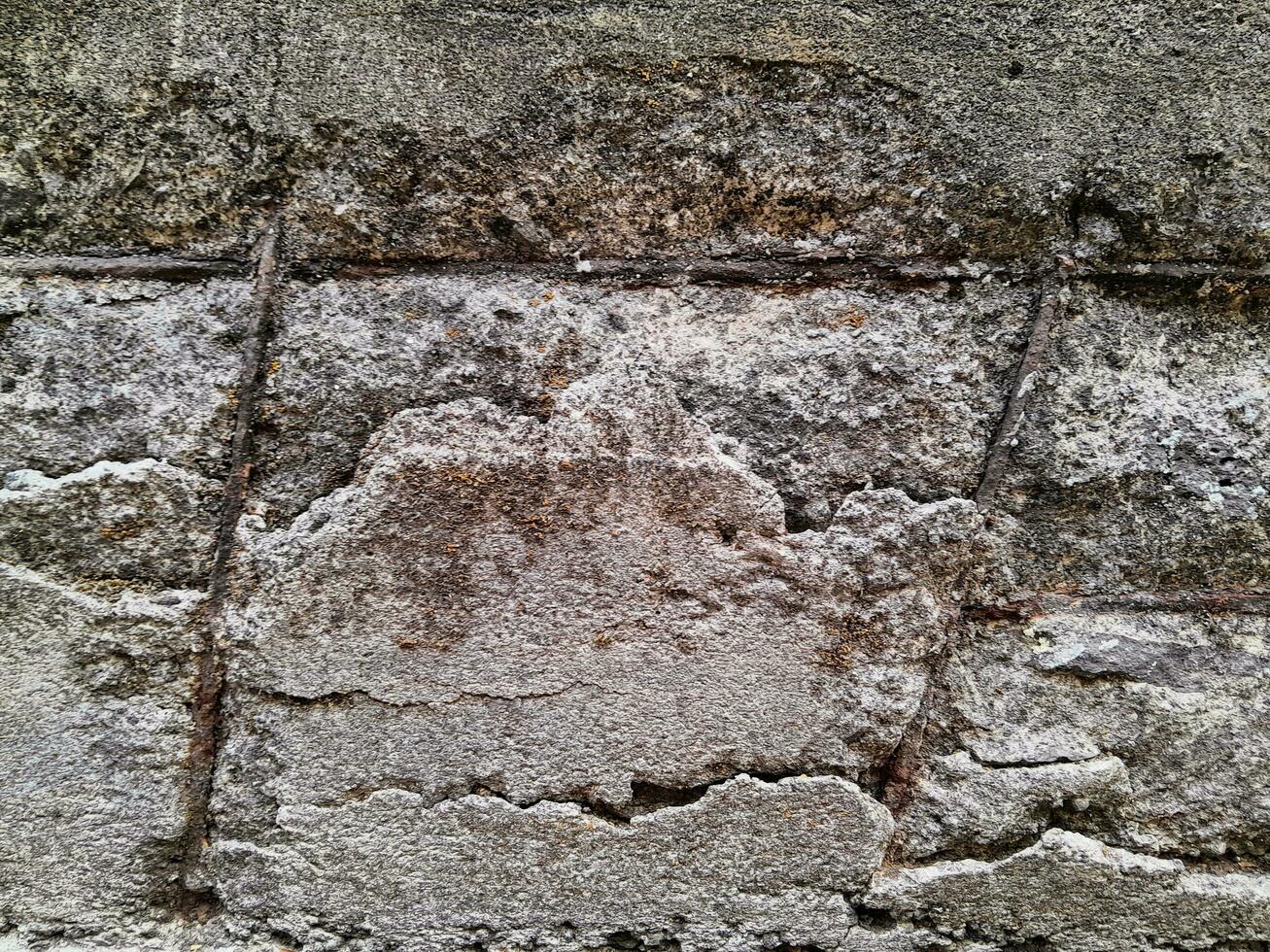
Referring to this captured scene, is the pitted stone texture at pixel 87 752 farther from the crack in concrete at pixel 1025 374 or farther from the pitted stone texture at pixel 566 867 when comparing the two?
the crack in concrete at pixel 1025 374

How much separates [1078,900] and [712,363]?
841 mm

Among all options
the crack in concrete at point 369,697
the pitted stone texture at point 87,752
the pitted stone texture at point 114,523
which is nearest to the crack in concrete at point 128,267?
the pitted stone texture at point 114,523

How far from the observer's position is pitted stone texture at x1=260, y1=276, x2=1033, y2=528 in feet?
2.96

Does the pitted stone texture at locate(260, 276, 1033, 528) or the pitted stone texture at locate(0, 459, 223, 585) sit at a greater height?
the pitted stone texture at locate(260, 276, 1033, 528)

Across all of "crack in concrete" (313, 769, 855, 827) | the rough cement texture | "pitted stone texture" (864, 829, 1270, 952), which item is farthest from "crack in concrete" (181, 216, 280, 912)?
"pitted stone texture" (864, 829, 1270, 952)

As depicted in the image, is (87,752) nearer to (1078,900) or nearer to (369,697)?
(369,697)

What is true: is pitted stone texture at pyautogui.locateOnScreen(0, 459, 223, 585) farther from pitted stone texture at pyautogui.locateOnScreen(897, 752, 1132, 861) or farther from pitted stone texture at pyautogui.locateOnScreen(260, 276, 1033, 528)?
pitted stone texture at pyautogui.locateOnScreen(897, 752, 1132, 861)

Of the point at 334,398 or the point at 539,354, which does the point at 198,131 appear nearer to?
the point at 334,398

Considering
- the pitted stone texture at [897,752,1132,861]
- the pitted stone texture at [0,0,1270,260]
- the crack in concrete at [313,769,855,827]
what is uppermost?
the pitted stone texture at [0,0,1270,260]

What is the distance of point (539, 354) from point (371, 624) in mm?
387

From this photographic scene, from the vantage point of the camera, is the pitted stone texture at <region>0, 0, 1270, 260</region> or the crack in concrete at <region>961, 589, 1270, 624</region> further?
the crack in concrete at <region>961, 589, 1270, 624</region>

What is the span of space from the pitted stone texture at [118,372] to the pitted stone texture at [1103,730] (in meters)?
0.98

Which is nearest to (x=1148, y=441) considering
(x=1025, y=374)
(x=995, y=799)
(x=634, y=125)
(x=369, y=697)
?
(x=1025, y=374)

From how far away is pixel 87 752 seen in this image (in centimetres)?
93
